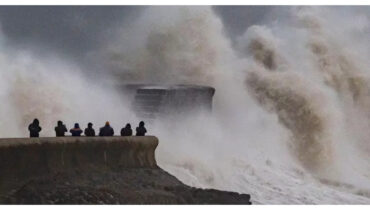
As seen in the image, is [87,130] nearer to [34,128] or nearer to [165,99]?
[34,128]

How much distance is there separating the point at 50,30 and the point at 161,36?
207 cm

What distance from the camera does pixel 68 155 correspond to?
1230 cm

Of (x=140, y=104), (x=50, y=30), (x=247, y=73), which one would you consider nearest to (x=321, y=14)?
(x=247, y=73)

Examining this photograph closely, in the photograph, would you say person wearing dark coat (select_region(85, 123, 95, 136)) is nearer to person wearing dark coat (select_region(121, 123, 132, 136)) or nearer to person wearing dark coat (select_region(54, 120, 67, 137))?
person wearing dark coat (select_region(54, 120, 67, 137))

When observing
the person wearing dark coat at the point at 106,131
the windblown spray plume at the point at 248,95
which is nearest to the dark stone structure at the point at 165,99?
the windblown spray plume at the point at 248,95

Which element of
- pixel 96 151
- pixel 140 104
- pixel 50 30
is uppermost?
pixel 50 30

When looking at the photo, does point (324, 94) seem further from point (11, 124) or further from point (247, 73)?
point (11, 124)

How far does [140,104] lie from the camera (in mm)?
14172

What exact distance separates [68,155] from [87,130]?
0.65 m

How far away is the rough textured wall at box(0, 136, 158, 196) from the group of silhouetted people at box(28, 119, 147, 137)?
0.49ft

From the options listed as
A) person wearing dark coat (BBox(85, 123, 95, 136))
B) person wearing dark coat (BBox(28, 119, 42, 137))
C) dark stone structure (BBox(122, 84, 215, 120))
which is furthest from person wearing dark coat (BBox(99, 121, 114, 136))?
dark stone structure (BBox(122, 84, 215, 120))

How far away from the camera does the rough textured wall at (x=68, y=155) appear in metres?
11.7

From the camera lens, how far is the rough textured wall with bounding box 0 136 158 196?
38.5 ft

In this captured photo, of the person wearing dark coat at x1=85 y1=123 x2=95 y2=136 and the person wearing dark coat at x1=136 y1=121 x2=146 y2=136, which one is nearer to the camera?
the person wearing dark coat at x1=85 y1=123 x2=95 y2=136
